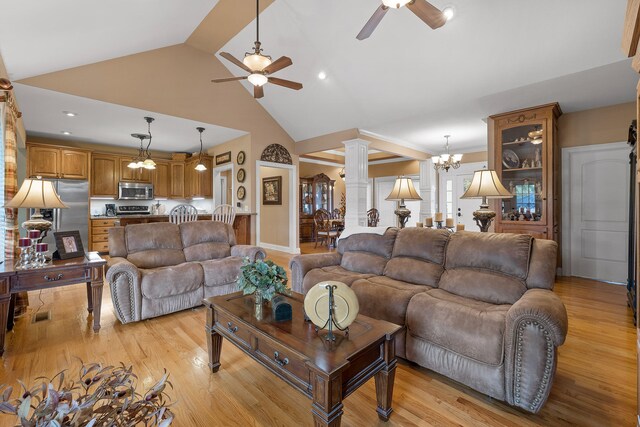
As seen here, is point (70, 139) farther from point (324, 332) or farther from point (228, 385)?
point (324, 332)

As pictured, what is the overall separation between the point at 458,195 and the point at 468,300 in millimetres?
6151

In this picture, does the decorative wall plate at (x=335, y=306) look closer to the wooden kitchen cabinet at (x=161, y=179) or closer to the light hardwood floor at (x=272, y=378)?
the light hardwood floor at (x=272, y=378)

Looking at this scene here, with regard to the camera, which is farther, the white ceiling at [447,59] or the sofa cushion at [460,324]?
the white ceiling at [447,59]

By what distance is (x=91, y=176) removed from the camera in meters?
6.40

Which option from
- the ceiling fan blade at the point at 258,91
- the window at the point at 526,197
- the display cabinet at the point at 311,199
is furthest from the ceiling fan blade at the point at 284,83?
the display cabinet at the point at 311,199

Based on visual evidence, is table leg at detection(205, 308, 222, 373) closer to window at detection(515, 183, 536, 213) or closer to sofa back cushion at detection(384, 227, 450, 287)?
sofa back cushion at detection(384, 227, 450, 287)

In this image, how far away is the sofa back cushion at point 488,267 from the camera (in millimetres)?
2062

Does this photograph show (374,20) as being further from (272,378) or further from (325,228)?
(325,228)

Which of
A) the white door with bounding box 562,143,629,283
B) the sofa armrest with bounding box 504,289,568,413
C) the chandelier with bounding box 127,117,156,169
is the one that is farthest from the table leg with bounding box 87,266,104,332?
the white door with bounding box 562,143,629,283

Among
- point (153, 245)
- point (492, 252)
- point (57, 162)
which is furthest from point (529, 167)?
point (57, 162)

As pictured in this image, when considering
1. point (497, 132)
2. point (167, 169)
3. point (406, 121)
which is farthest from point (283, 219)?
point (497, 132)

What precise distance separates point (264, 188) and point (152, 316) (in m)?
5.66

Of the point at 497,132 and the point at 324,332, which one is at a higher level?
the point at 497,132

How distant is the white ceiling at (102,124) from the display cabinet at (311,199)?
274 centimetres
